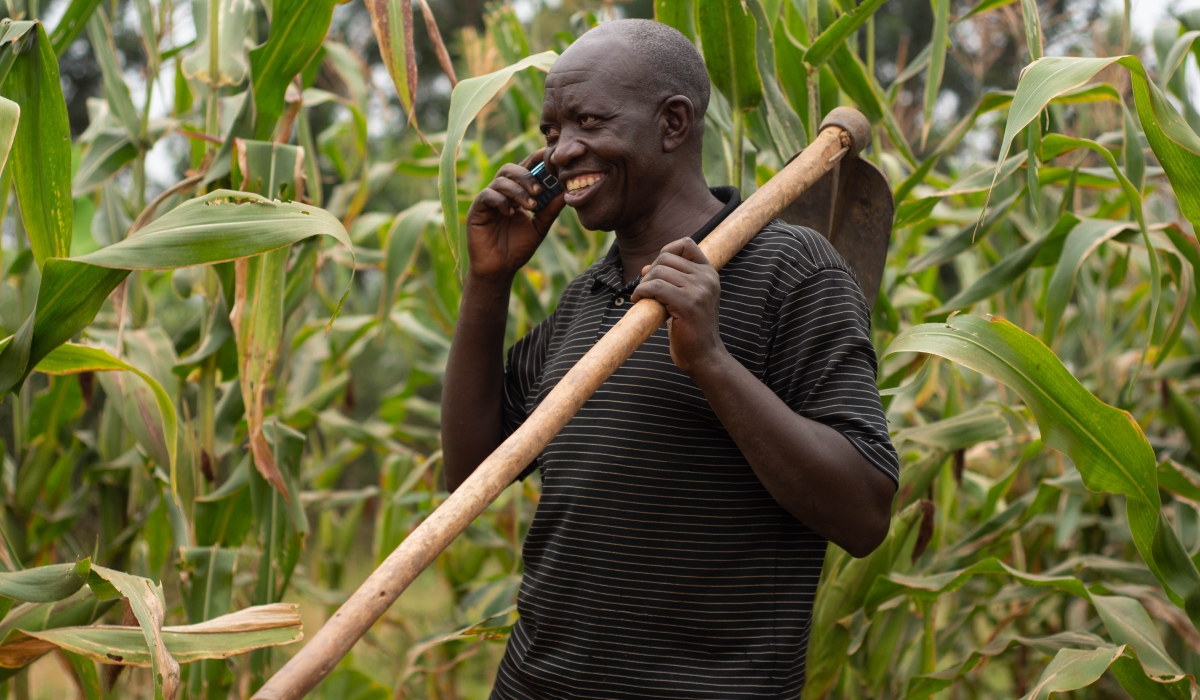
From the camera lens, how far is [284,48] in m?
1.47

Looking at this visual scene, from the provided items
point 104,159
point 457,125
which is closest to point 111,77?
point 104,159

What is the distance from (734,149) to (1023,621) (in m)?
1.62

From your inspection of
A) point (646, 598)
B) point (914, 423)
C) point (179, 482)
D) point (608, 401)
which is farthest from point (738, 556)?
point (914, 423)

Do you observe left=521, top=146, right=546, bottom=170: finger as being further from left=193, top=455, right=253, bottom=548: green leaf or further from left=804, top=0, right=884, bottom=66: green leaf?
left=193, top=455, right=253, bottom=548: green leaf

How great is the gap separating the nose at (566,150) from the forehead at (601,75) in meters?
0.04

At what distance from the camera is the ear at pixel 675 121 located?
3.82 feet

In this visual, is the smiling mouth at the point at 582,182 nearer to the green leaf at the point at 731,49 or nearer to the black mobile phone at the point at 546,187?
the black mobile phone at the point at 546,187

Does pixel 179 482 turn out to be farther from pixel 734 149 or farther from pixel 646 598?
pixel 734 149

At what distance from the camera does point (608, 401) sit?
1165 millimetres

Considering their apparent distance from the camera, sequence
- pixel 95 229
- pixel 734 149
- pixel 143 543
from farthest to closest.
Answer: pixel 143 543 → pixel 95 229 → pixel 734 149

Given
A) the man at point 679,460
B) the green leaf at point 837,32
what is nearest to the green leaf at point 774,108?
the green leaf at point 837,32

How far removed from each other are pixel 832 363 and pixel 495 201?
1.59ft

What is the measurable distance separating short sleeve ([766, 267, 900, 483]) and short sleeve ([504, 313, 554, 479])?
1.31 feet

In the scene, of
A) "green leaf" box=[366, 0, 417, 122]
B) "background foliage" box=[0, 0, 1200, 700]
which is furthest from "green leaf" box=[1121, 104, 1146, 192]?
"green leaf" box=[366, 0, 417, 122]
